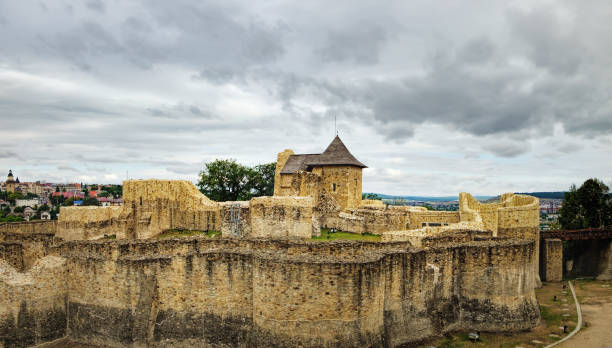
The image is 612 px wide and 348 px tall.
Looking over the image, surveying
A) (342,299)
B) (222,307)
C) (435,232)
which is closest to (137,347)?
(222,307)

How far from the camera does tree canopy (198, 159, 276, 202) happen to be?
1868 inches

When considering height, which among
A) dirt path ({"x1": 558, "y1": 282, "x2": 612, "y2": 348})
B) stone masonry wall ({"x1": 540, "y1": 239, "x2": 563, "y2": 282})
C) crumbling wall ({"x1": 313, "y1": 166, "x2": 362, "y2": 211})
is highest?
crumbling wall ({"x1": 313, "y1": 166, "x2": 362, "y2": 211})

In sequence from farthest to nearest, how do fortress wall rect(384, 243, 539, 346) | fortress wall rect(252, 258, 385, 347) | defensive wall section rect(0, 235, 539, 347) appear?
fortress wall rect(384, 243, 539, 346)
defensive wall section rect(0, 235, 539, 347)
fortress wall rect(252, 258, 385, 347)

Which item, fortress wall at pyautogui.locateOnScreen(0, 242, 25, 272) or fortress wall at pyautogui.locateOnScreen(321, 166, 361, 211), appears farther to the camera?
fortress wall at pyautogui.locateOnScreen(321, 166, 361, 211)

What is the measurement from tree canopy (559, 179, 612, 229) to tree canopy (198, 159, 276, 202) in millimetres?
31750

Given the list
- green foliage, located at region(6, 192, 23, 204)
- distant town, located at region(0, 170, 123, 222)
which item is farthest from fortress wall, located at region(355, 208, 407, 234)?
green foliage, located at region(6, 192, 23, 204)

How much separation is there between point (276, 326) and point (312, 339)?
1154 mm

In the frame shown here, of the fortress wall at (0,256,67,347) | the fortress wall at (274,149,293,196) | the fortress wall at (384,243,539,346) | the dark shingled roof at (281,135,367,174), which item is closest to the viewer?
the fortress wall at (0,256,67,347)

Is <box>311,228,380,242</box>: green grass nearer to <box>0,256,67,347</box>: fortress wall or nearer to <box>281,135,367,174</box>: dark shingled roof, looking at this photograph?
<box>281,135,367,174</box>: dark shingled roof

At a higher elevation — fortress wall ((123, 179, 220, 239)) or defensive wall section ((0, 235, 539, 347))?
fortress wall ((123, 179, 220, 239))

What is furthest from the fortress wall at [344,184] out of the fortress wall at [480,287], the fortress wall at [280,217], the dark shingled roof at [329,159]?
the fortress wall at [480,287]

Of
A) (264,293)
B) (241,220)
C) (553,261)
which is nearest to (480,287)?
(264,293)

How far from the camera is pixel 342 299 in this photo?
40.8ft

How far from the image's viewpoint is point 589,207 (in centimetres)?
3844
